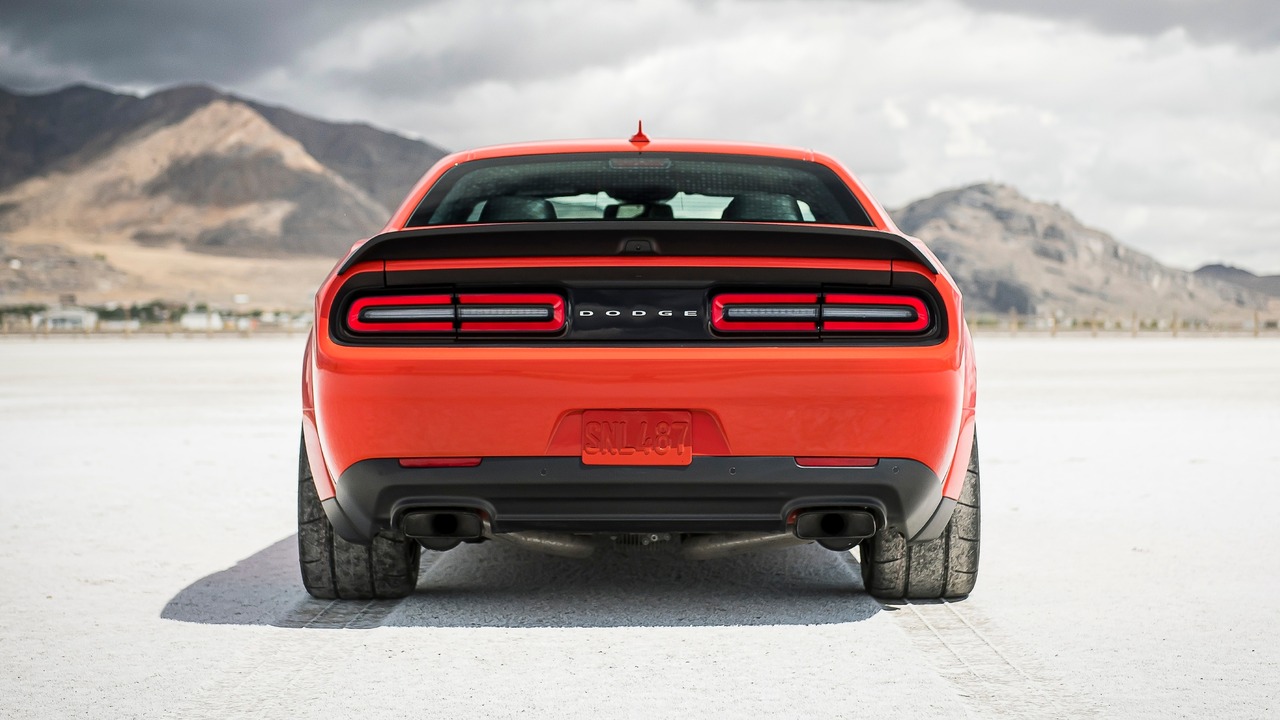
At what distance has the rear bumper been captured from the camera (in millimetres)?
3846

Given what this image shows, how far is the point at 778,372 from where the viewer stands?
3.79m


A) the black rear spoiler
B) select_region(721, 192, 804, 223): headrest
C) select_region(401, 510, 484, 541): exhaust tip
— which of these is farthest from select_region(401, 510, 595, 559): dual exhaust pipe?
select_region(721, 192, 804, 223): headrest

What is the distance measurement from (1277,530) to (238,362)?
29.0 metres

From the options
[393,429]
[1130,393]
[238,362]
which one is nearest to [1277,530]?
[393,429]

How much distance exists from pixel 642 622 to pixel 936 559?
1.03 meters

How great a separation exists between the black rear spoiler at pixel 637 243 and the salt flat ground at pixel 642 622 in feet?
3.87

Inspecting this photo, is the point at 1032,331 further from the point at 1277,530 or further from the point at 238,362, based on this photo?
the point at 1277,530

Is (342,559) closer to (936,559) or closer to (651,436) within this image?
(651,436)

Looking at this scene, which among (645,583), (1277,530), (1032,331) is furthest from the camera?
(1032,331)

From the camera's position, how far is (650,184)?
5.25 m

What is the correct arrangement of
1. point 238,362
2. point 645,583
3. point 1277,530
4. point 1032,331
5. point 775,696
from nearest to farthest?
1. point 775,696
2. point 645,583
3. point 1277,530
4. point 238,362
5. point 1032,331

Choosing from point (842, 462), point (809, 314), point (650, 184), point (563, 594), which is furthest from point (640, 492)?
point (650, 184)

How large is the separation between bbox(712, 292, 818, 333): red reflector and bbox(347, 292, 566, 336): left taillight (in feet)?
1.51

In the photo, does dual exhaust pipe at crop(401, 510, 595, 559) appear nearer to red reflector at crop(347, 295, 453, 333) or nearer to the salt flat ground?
the salt flat ground
